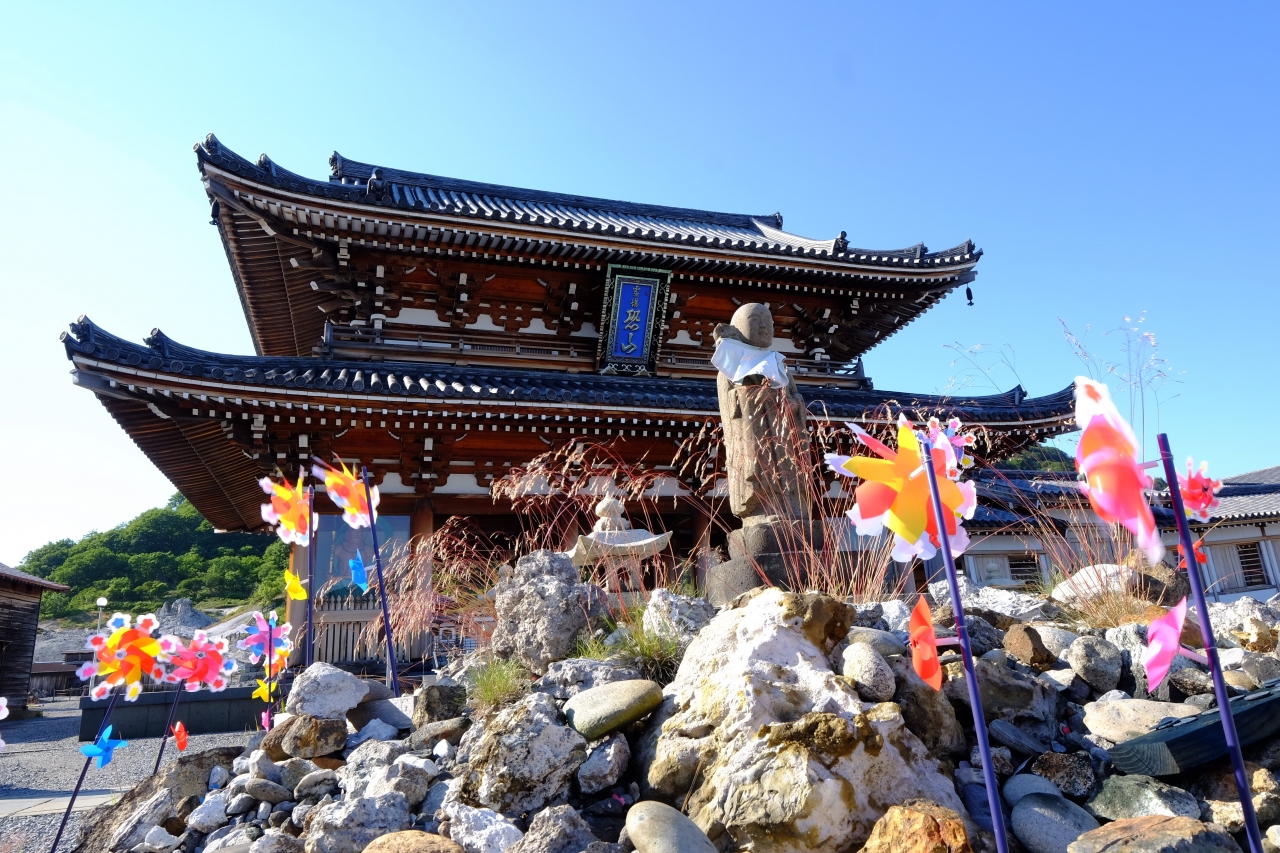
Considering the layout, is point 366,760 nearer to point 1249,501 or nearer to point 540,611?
point 540,611

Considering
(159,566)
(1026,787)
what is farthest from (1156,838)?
(159,566)

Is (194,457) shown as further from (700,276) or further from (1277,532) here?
(1277,532)

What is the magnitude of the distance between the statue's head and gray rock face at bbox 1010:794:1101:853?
3.25 m

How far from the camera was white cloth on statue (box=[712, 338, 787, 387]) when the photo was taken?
5.00 metres

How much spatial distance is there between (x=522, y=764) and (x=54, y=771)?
7.43 m

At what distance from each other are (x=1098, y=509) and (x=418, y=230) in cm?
841

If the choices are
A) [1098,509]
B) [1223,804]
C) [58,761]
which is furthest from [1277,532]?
[58,761]

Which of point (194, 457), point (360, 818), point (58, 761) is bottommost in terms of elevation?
point (58, 761)

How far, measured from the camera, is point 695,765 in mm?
3016

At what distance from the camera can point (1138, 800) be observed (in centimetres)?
267

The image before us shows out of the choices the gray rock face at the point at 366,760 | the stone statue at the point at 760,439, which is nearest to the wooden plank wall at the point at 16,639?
the gray rock face at the point at 366,760

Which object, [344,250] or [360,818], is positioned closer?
[360,818]

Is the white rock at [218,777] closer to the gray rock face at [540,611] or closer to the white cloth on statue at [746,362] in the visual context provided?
the gray rock face at [540,611]

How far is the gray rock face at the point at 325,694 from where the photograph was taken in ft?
14.0
